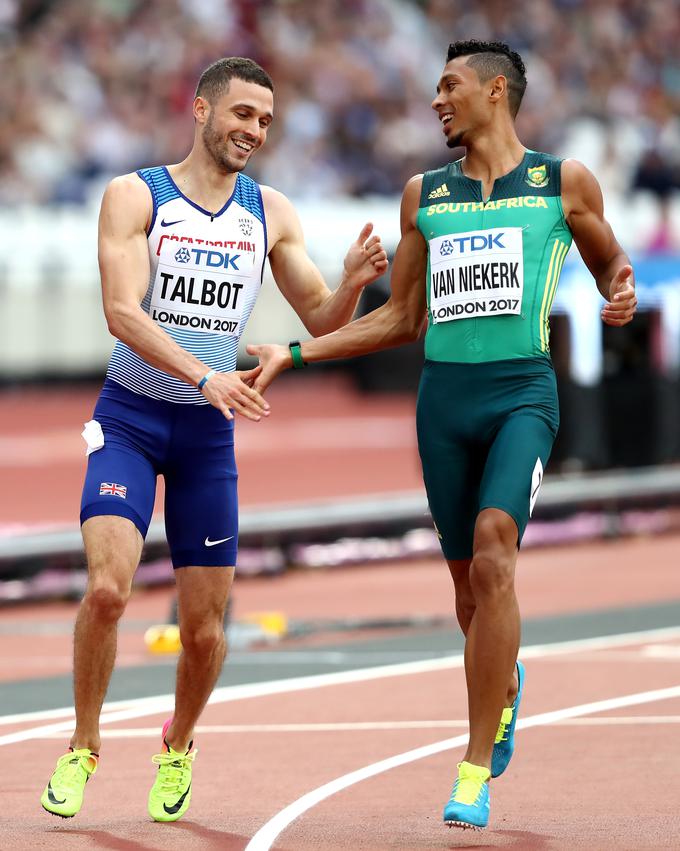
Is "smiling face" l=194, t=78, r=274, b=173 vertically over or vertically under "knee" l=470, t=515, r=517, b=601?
over

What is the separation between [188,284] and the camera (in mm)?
6840

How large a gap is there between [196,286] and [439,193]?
3.22 feet

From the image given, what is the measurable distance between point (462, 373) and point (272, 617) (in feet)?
20.2

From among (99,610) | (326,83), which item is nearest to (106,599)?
(99,610)

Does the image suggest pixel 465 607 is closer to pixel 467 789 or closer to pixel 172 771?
pixel 467 789

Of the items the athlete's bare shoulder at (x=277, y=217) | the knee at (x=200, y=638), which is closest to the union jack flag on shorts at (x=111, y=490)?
the knee at (x=200, y=638)

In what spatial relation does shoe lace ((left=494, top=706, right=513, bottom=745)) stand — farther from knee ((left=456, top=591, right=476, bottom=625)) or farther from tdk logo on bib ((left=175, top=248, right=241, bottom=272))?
tdk logo on bib ((left=175, top=248, right=241, bottom=272))

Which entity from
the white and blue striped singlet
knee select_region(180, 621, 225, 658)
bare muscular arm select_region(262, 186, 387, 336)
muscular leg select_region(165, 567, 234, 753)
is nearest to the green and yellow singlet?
bare muscular arm select_region(262, 186, 387, 336)

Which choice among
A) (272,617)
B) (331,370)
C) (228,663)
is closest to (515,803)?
(228,663)

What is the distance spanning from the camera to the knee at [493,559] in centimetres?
641

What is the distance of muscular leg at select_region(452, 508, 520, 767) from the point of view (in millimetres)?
6414

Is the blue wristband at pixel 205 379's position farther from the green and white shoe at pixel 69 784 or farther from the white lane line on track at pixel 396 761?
the white lane line on track at pixel 396 761

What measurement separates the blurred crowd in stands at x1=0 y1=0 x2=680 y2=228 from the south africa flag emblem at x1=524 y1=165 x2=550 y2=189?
22844 millimetres

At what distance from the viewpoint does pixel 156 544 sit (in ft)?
49.6
